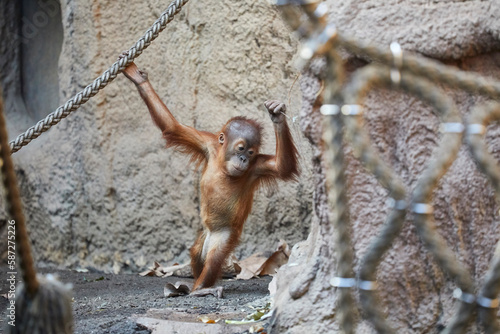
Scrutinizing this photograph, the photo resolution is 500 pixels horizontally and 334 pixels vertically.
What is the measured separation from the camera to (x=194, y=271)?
5.03 metres

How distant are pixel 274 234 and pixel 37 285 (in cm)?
396

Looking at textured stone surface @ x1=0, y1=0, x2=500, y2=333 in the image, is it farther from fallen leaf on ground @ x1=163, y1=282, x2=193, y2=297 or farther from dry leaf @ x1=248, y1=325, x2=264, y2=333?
fallen leaf on ground @ x1=163, y1=282, x2=193, y2=297

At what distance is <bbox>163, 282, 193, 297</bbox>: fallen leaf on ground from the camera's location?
14.0ft

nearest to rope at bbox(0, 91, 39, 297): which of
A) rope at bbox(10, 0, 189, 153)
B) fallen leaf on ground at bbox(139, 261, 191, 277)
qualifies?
rope at bbox(10, 0, 189, 153)

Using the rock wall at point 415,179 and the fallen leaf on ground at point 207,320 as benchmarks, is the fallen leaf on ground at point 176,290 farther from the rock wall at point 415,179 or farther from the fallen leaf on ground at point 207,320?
the rock wall at point 415,179

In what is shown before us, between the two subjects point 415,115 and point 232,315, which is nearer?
point 415,115

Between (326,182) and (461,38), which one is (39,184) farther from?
(461,38)

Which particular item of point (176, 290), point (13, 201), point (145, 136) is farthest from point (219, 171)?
point (13, 201)

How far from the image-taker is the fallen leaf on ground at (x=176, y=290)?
168 inches

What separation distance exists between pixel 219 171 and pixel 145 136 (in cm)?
140

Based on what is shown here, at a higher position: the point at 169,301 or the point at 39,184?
the point at 39,184

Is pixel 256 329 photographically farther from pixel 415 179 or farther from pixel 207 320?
pixel 415 179

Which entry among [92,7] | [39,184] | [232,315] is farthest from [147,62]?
[232,315]

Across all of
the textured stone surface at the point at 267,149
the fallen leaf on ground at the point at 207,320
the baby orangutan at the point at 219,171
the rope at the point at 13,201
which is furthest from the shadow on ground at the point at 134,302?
the rope at the point at 13,201
